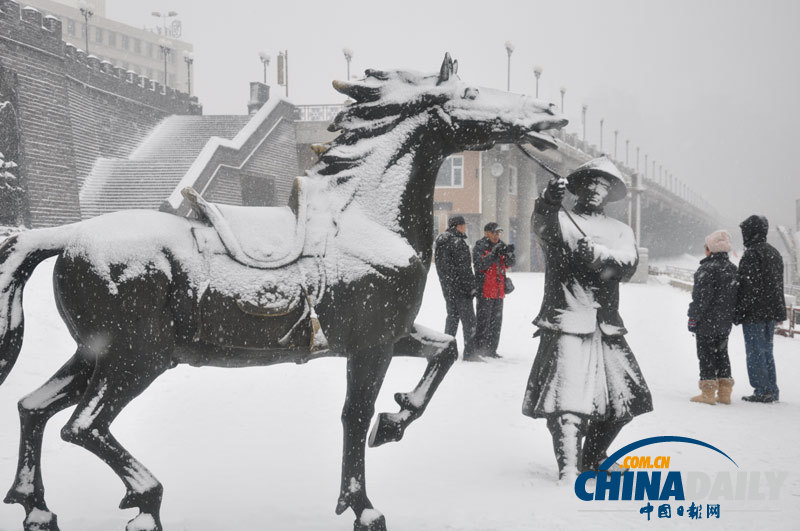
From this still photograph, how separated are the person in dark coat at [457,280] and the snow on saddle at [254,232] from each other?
5705 millimetres

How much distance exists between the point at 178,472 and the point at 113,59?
90636 mm

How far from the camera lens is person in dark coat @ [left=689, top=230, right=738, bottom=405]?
7.22 meters

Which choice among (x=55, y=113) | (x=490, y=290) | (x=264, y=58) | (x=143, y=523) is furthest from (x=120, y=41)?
(x=143, y=523)

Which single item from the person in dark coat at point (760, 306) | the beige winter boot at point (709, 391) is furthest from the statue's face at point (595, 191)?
the person in dark coat at point (760, 306)

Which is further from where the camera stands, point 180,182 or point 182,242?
point 180,182

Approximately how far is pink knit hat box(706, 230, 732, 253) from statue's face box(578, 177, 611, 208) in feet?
11.0

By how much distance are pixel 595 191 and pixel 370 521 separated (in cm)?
270

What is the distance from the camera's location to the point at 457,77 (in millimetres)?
3832

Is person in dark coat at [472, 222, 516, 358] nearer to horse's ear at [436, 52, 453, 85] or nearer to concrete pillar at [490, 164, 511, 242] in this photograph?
horse's ear at [436, 52, 453, 85]

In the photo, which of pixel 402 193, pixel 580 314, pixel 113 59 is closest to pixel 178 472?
pixel 402 193

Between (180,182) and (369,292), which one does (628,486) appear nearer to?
(369,292)

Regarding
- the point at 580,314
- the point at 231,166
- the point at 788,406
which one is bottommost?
the point at 788,406

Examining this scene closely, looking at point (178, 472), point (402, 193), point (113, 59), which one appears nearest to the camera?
point (402, 193)

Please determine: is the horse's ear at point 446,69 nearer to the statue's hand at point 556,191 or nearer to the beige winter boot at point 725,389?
the statue's hand at point 556,191
